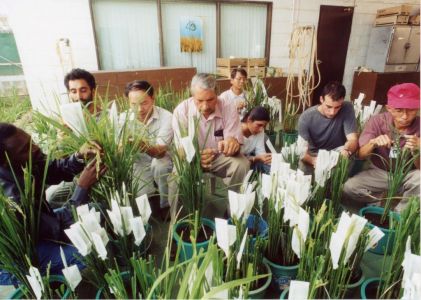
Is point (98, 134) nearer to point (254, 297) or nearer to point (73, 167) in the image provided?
point (73, 167)

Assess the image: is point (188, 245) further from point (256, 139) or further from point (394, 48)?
point (394, 48)

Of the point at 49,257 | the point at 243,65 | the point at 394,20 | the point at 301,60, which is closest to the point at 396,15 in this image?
the point at 394,20

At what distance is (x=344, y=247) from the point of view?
736mm

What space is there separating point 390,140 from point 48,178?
1835 millimetres

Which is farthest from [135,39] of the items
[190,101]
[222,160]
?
[222,160]

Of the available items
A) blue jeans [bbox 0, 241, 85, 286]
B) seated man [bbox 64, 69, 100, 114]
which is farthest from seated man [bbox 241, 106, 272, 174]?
blue jeans [bbox 0, 241, 85, 286]

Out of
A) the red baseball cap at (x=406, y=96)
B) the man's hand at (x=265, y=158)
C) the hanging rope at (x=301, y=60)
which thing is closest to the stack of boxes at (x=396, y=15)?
the hanging rope at (x=301, y=60)

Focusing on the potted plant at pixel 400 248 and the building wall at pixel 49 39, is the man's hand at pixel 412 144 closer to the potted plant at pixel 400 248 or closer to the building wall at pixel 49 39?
the potted plant at pixel 400 248

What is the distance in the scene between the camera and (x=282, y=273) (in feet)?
3.39

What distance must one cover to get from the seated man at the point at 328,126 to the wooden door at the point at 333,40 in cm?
298

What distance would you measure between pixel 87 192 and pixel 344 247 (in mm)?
986

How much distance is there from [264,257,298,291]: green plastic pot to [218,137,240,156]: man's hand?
2.38 feet

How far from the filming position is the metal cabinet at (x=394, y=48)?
4.35 m

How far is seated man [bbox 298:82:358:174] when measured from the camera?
191cm
